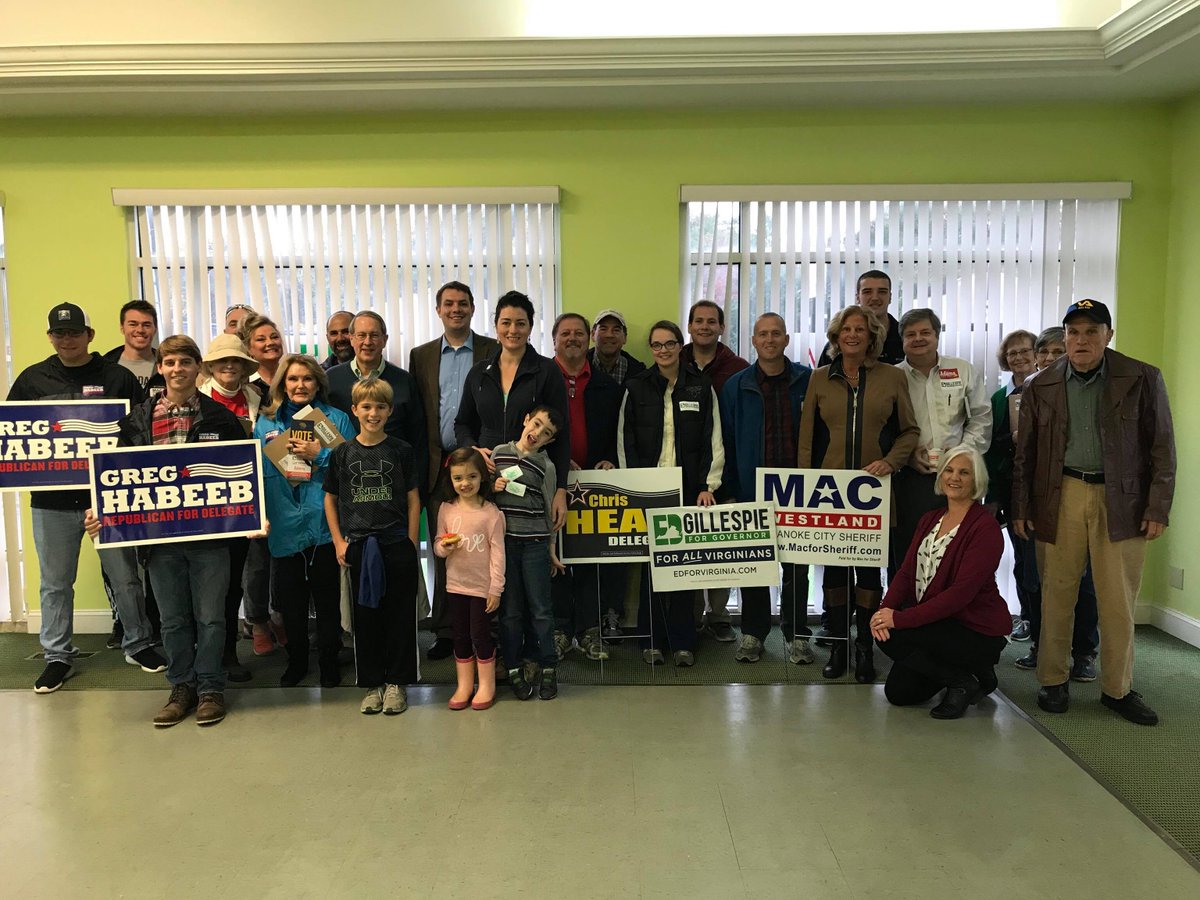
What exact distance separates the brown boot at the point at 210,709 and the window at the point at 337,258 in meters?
2.15

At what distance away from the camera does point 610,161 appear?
15.6 feet

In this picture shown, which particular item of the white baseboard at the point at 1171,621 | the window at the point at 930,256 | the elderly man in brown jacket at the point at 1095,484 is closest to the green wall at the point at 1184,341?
the white baseboard at the point at 1171,621

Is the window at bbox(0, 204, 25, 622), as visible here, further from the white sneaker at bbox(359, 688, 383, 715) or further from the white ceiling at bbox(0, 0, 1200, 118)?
the white sneaker at bbox(359, 688, 383, 715)

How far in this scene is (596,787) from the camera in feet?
9.57

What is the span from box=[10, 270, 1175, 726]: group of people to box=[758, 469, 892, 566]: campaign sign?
0.09 m

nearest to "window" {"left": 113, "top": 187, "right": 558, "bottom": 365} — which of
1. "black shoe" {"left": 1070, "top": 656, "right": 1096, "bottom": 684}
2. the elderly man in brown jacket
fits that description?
the elderly man in brown jacket

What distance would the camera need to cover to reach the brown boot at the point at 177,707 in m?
3.48

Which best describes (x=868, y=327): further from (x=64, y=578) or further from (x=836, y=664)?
(x=64, y=578)

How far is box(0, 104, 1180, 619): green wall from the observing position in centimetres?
471

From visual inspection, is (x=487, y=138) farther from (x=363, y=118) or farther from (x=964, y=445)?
(x=964, y=445)

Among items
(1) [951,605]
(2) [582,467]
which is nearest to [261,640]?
(2) [582,467]

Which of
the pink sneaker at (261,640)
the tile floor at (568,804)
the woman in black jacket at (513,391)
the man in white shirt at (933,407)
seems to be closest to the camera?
the tile floor at (568,804)

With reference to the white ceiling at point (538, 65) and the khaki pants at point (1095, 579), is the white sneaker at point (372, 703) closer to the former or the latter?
the khaki pants at point (1095, 579)

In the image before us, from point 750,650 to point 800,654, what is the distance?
0.26m
